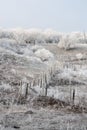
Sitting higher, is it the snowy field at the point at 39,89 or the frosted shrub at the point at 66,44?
the frosted shrub at the point at 66,44

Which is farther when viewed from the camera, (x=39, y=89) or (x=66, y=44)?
(x=66, y=44)

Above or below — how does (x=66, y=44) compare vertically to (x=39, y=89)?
above

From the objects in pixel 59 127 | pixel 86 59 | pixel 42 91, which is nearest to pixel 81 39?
pixel 86 59

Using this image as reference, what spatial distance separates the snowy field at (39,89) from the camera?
27.3 feet

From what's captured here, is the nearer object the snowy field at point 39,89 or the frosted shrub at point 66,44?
the snowy field at point 39,89

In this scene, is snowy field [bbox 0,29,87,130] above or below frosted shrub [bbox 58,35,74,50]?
below

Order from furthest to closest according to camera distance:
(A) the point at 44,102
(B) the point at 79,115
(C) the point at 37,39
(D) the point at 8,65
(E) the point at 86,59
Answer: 1. (C) the point at 37,39
2. (E) the point at 86,59
3. (D) the point at 8,65
4. (A) the point at 44,102
5. (B) the point at 79,115

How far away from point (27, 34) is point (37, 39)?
96 centimetres

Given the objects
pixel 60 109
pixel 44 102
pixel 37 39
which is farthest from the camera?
pixel 37 39

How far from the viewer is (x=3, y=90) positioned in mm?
11852

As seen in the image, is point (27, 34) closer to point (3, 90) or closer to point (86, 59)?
point (86, 59)

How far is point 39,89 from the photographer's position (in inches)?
482

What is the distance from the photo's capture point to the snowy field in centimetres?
833

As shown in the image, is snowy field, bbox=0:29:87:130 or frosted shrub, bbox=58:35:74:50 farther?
frosted shrub, bbox=58:35:74:50
